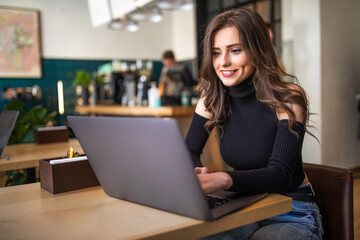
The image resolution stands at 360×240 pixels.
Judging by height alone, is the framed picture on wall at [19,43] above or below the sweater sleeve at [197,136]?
above

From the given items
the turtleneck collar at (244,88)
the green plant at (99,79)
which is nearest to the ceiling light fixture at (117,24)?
the green plant at (99,79)

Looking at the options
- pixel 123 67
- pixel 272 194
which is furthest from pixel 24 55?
pixel 272 194

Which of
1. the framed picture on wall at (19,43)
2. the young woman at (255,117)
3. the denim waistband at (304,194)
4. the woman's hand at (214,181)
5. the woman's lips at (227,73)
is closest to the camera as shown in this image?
the woman's hand at (214,181)

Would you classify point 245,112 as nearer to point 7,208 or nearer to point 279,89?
point 279,89

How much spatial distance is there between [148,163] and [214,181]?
7.5 inches

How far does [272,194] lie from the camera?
106 cm

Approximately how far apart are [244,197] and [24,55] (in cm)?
652

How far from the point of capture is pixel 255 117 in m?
1.37

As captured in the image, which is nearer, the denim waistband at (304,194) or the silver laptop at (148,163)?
the silver laptop at (148,163)

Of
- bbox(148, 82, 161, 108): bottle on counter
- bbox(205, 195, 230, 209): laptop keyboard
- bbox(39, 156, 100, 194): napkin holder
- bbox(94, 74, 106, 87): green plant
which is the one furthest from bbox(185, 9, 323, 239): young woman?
bbox(94, 74, 106, 87): green plant

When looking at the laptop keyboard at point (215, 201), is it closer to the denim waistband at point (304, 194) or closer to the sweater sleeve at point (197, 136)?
the denim waistband at point (304, 194)

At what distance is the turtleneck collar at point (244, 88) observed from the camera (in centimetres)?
140

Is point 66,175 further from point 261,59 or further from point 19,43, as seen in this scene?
point 19,43

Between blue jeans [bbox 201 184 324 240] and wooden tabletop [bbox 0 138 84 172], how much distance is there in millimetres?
941
